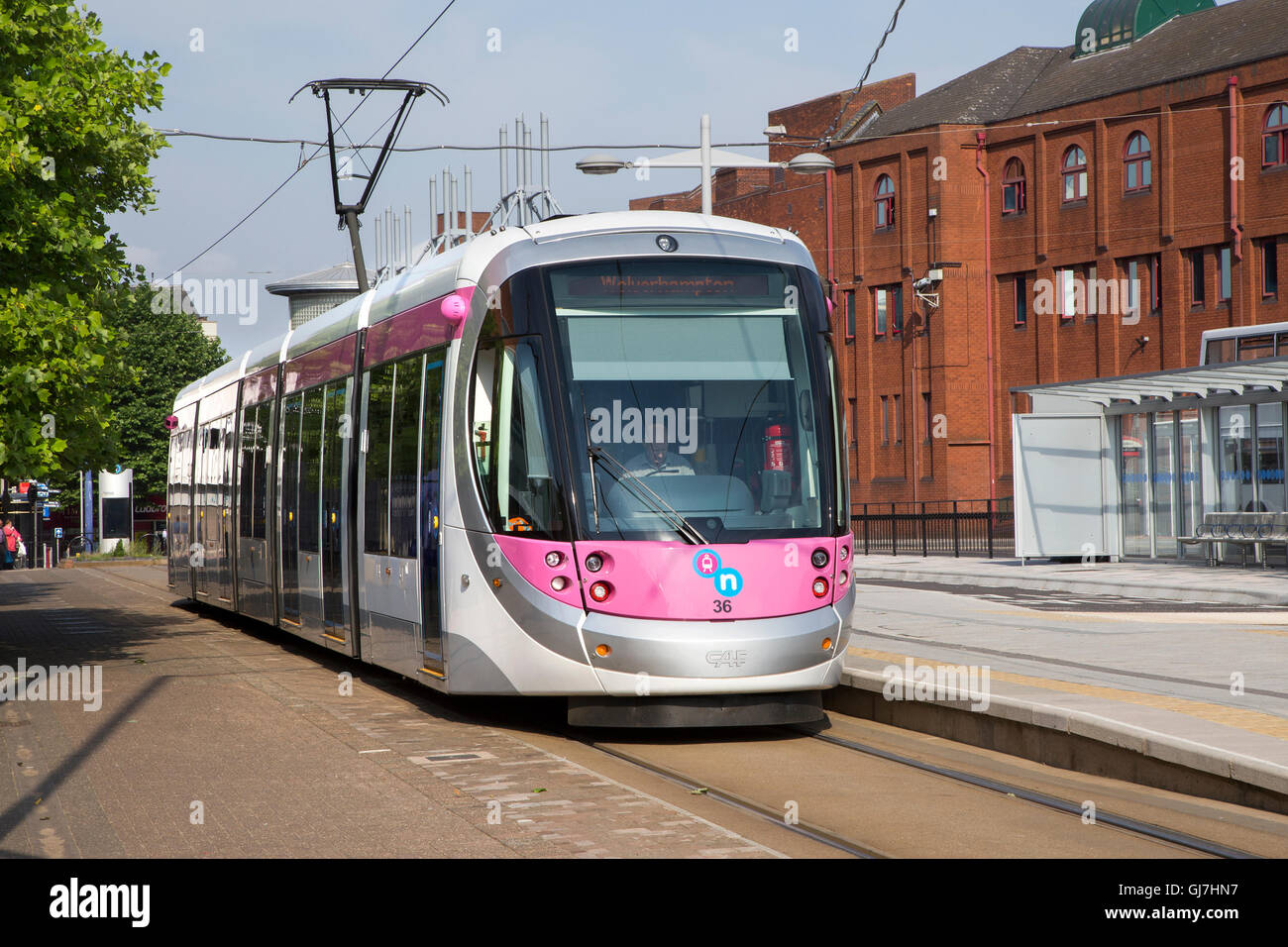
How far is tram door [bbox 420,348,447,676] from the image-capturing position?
10.7 meters

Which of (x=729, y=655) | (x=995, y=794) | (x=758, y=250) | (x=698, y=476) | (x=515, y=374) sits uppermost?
(x=758, y=250)

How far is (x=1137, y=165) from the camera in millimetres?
44281

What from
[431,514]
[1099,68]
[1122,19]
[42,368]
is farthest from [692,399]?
[1122,19]

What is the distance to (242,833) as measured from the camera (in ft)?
23.4

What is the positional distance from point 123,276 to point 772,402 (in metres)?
8.58

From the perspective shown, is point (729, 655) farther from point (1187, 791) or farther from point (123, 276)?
point (123, 276)

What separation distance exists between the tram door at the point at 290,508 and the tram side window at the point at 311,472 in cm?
19

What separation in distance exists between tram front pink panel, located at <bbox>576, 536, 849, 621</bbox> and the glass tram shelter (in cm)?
1661

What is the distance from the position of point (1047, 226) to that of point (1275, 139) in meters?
7.86

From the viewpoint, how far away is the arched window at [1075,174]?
46062 millimetres

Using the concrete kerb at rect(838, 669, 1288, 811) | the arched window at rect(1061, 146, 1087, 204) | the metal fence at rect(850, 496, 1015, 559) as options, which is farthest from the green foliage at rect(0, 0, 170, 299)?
the arched window at rect(1061, 146, 1087, 204)

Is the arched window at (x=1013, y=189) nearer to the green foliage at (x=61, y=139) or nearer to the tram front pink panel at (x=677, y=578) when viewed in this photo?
the green foliage at (x=61, y=139)
